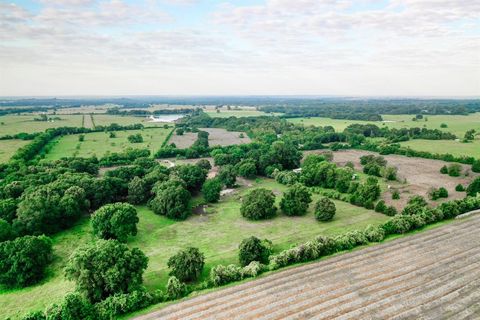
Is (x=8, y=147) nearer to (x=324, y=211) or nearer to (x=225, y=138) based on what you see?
→ (x=225, y=138)

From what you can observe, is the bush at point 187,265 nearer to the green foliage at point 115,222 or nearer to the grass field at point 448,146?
the green foliage at point 115,222

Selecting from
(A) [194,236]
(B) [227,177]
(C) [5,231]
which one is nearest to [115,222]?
(A) [194,236]

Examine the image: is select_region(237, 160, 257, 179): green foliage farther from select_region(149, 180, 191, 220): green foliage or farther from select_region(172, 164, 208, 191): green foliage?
select_region(149, 180, 191, 220): green foliage

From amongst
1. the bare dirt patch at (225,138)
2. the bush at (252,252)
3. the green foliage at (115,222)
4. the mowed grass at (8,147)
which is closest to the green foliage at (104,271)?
the green foliage at (115,222)

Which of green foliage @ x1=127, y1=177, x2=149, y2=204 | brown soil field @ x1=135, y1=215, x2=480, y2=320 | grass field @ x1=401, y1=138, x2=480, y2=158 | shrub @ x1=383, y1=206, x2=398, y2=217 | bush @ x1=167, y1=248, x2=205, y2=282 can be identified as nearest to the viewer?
brown soil field @ x1=135, y1=215, x2=480, y2=320

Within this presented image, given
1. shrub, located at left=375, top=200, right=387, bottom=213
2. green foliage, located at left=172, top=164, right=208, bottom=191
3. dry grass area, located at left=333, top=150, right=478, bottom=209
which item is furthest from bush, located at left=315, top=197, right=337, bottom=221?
green foliage, located at left=172, top=164, right=208, bottom=191

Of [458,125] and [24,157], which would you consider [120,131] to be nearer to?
[24,157]
